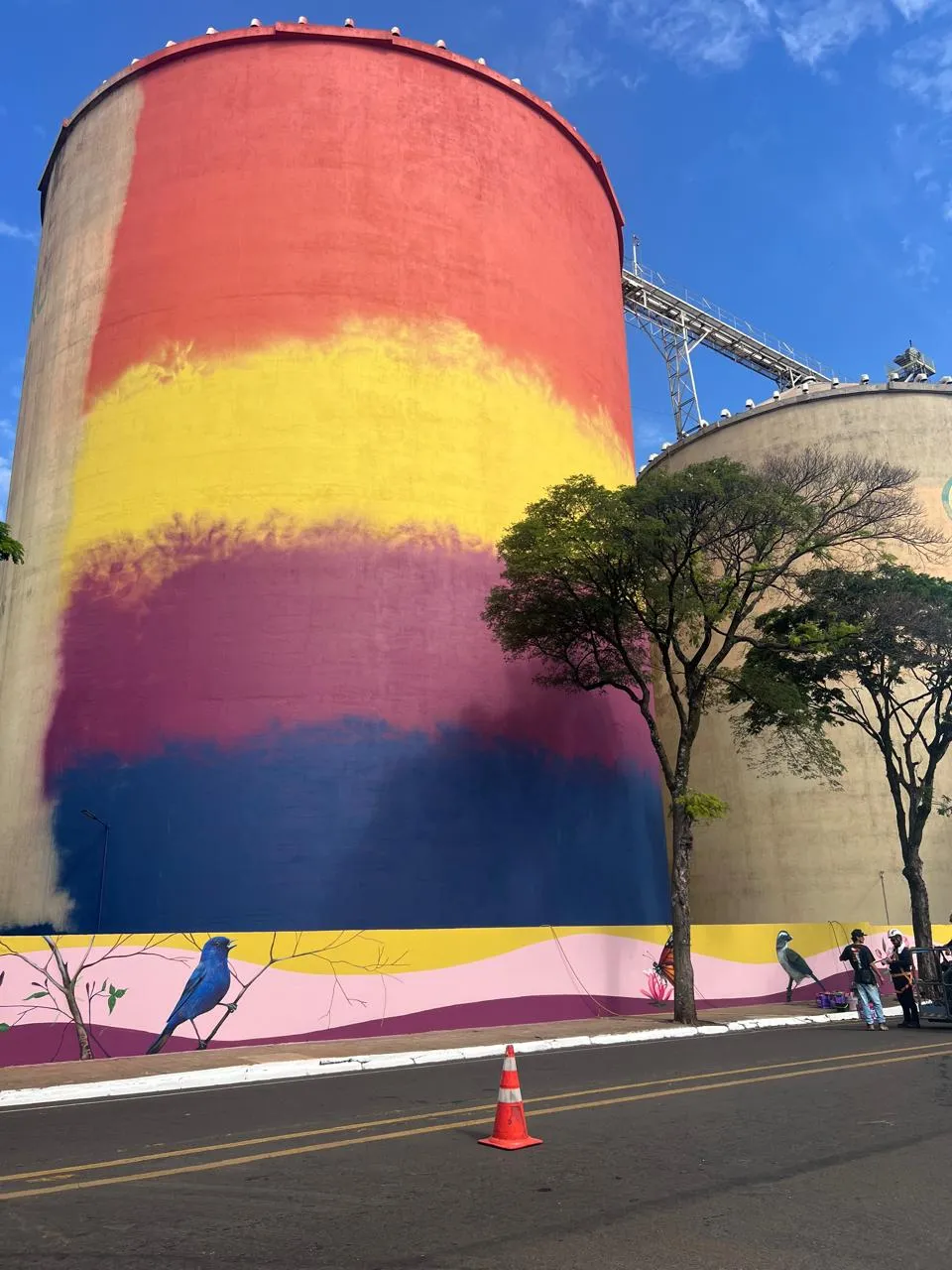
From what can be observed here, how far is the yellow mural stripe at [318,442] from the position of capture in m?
23.6

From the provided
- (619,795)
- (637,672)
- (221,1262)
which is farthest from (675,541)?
(221,1262)

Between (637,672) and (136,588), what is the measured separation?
1197 centimetres

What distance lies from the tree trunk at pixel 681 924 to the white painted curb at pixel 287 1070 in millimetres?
1332

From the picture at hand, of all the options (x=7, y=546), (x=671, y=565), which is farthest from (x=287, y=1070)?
(x=671, y=565)

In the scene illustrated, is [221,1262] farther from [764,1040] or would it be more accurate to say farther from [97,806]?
[97,806]

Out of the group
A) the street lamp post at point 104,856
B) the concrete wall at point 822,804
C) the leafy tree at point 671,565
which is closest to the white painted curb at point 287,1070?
the leafy tree at point 671,565

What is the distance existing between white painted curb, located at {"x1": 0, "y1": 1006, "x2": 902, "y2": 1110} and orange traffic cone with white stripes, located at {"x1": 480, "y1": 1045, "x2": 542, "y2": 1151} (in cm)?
550

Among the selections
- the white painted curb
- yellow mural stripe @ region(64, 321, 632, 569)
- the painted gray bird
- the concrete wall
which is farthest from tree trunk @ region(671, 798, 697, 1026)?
the concrete wall

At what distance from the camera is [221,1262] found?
4.56 m

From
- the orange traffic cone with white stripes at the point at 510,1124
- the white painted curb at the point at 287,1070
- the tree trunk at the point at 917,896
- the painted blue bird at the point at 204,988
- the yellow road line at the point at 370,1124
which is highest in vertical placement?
the tree trunk at the point at 917,896

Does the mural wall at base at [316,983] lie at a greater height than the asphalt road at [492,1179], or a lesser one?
greater

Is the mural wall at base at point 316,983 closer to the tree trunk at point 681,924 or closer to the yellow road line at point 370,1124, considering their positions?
the tree trunk at point 681,924

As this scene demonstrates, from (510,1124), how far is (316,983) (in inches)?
366

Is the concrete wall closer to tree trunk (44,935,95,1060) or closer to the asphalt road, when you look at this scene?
the asphalt road
